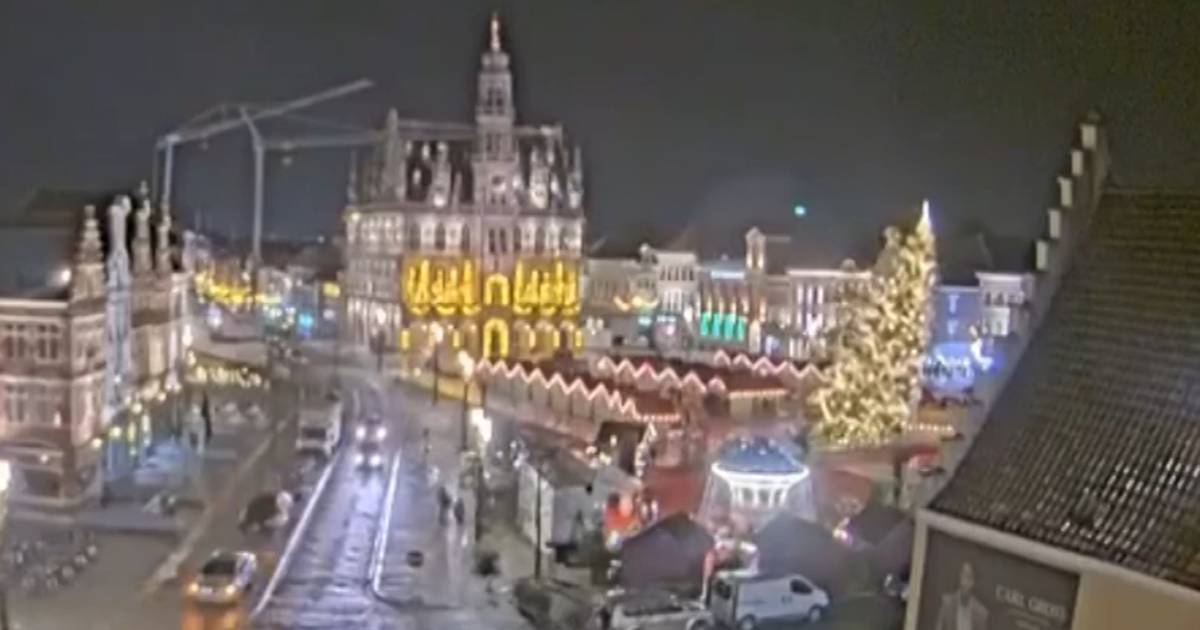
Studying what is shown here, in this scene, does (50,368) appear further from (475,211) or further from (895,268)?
(475,211)

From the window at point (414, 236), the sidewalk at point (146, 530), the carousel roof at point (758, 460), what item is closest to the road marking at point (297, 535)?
the sidewalk at point (146, 530)

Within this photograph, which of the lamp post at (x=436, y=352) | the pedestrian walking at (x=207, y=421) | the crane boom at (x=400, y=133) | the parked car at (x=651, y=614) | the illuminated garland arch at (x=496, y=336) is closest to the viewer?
the parked car at (x=651, y=614)

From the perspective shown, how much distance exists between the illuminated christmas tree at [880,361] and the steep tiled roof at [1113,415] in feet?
18.1

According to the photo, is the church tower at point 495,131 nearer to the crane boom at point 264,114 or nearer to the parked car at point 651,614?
the crane boom at point 264,114

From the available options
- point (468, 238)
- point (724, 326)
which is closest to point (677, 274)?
point (724, 326)

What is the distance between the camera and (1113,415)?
3.26 meters

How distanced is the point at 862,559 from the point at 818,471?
202 centimetres

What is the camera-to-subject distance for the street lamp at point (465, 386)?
35.6 ft

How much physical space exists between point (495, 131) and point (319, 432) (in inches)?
191

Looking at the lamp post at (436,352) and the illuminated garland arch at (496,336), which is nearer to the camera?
the lamp post at (436,352)

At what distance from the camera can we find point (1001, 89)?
21.7 ft

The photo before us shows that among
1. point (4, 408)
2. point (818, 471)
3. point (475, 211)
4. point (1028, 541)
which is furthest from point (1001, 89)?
point (475, 211)

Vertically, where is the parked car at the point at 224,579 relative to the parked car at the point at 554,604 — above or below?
above

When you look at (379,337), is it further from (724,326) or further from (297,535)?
(297,535)
